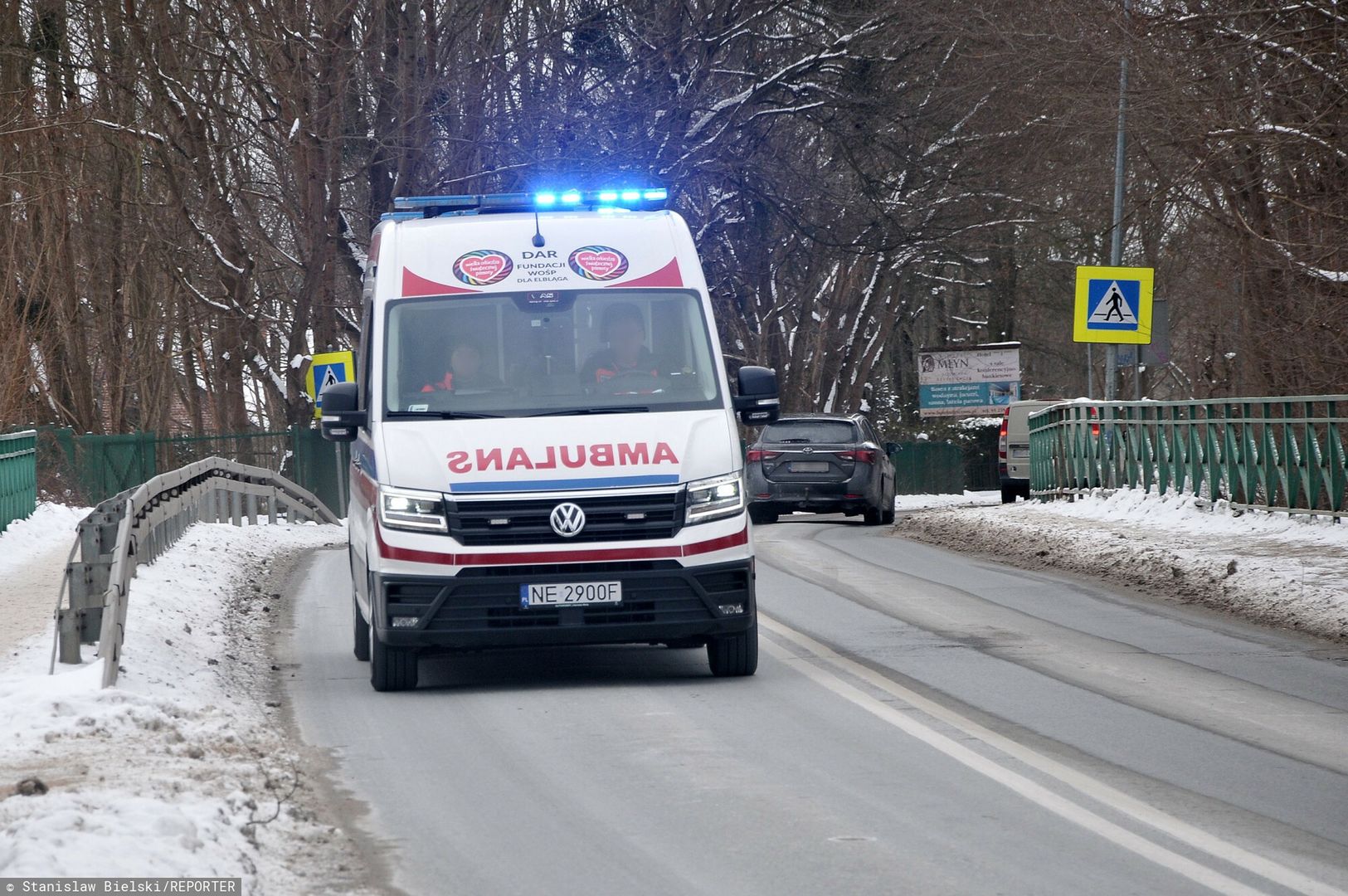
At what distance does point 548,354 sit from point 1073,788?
4217 mm

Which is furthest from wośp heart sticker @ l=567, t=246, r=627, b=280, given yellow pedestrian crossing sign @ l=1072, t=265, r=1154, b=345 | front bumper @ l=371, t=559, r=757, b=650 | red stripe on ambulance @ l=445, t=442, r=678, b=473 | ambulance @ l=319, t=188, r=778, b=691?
yellow pedestrian crossing sign @ l=1072, t=265, r=1154, b=345

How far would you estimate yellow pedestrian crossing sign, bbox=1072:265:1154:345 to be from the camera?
2339 cm

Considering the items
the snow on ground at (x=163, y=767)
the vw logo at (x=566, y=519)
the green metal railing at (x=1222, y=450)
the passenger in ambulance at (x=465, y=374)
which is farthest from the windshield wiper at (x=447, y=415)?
the green metal railing at (x=1222, y=450)

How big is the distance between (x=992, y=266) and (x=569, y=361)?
1469 inches

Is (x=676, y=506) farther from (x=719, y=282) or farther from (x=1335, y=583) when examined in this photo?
(x=719, y=282)

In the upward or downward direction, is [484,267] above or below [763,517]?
above

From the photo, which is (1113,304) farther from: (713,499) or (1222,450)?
(713,499)

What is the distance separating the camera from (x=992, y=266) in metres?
46.0

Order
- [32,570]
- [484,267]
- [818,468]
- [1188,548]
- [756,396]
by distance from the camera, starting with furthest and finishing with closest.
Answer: [818,468], [32,570], [1188,548], [484,267], [756,396]

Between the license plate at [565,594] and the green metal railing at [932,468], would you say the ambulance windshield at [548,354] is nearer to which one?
the license plate at [565,594]

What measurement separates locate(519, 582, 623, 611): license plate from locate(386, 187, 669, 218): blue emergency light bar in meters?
2.60

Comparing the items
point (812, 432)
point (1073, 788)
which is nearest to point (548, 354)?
point (1073, 788)

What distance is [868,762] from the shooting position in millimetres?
7391

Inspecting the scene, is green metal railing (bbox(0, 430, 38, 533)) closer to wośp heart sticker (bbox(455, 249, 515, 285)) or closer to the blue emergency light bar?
the blue emergency light bar
